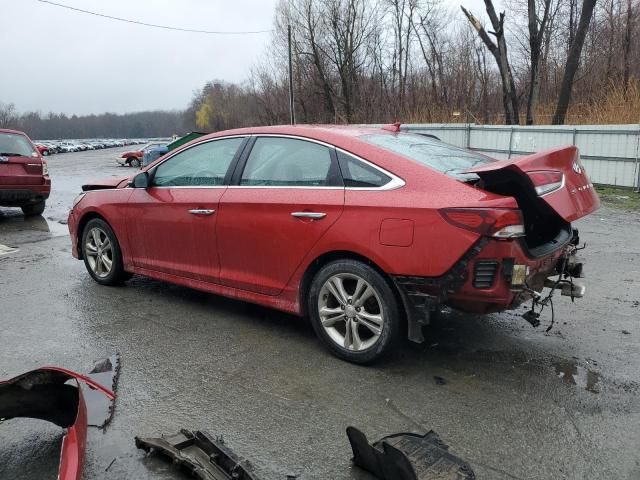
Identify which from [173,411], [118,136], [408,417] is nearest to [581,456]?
[408,417]

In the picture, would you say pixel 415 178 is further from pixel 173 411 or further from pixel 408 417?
pixel 173 411

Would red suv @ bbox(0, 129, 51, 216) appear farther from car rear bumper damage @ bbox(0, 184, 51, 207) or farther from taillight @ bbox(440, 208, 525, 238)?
taillight @ bbox(440, 208, 525, 238)

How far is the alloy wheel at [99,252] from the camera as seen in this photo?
5621mm

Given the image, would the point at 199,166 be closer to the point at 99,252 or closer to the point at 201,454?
the point at 99,252

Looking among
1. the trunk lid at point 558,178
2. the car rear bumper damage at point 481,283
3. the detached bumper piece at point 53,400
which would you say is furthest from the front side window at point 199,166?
the detached bumper piece at point 53,400

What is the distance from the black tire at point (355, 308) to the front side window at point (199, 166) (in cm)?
132

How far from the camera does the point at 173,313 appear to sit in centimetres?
486

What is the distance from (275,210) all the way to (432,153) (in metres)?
1.20

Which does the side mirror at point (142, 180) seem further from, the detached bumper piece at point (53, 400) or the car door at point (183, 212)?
the detached bumper piece at point (53, 400)

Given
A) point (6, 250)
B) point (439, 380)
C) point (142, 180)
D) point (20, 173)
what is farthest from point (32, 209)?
point (439, 380)

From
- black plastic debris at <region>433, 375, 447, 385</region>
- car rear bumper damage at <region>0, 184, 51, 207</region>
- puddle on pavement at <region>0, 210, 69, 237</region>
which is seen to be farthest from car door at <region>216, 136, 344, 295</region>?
car rear bumper damage at <region>0, 184, 51, 207</region>

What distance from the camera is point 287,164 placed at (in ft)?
13.6

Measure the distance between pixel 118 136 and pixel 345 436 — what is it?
17984cm

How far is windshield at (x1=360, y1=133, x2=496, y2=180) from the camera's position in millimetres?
3703
